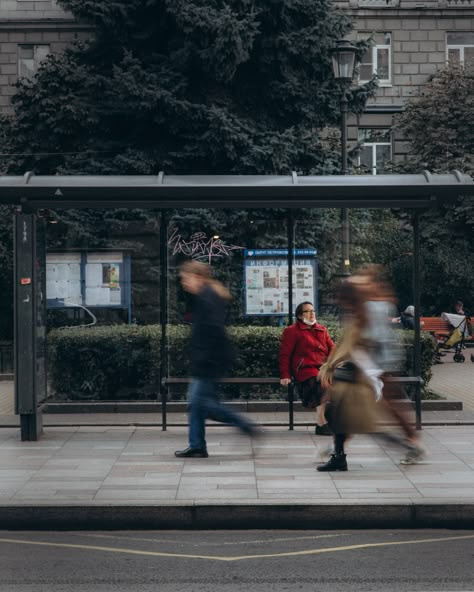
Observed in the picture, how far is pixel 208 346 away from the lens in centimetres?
955

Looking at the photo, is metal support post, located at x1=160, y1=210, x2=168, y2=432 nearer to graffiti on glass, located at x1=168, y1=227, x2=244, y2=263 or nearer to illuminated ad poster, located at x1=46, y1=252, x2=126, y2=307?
graffiti on glass, located at x1=168, y1=227, x2=244, y2=263

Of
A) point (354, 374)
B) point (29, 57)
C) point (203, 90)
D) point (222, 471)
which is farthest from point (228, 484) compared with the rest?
point (29, 57)

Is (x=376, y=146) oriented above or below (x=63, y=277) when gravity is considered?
above

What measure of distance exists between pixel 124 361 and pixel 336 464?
4.42 m

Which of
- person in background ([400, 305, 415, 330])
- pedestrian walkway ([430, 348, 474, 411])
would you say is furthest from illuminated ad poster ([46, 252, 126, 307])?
pedestrian walkway ([430, 348, 474, 411])

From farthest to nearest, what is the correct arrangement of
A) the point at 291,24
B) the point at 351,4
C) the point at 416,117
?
the point at 351,4
the point at 416,117
the point at 291,24

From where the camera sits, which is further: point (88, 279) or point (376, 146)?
point (376, 146)

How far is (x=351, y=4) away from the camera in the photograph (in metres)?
32.8

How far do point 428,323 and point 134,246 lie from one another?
1389cm

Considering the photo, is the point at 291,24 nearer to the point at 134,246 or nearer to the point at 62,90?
the point at 62,90

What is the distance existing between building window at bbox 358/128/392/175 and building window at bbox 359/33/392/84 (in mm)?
1625

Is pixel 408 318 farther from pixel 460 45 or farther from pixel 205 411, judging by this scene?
pixel 460 45

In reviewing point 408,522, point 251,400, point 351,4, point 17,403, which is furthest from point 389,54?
point 408,522

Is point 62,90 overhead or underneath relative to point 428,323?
overhead
